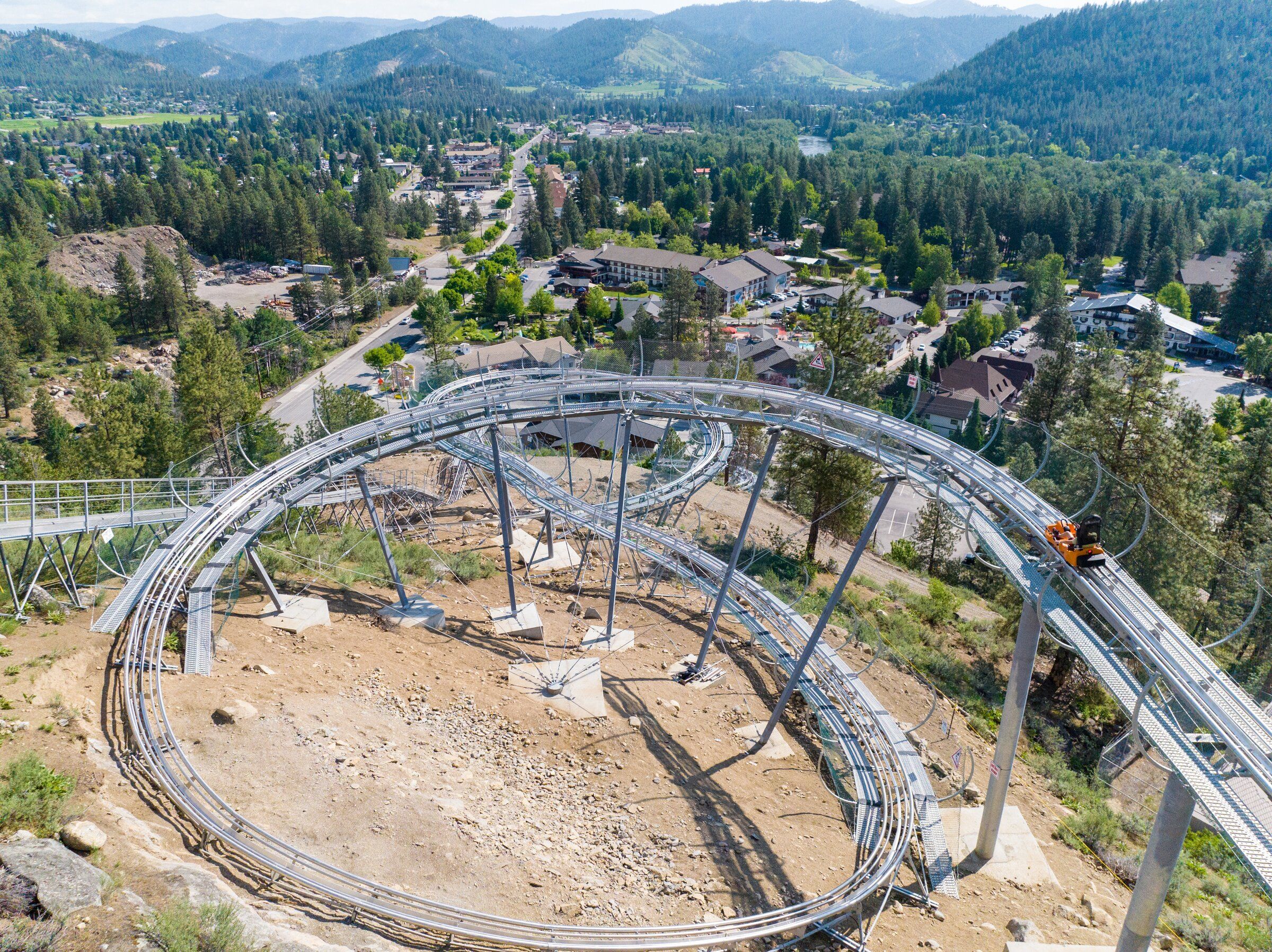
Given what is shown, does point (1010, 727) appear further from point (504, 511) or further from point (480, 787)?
point (504, 511)

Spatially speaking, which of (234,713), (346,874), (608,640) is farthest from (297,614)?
(346,874)

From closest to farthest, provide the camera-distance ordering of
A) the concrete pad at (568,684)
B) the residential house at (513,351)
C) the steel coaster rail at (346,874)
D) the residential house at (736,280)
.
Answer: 1. the steel coaster rail at (346,874)
2. the concrete pad at (568,684)
3. the residential house at (513,351)
4. the residential house at (736,280)

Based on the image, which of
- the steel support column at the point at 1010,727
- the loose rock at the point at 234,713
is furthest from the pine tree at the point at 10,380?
the steel support column at the point at 1010,727

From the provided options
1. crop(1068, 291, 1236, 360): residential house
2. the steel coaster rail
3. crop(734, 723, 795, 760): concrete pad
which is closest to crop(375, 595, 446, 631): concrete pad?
the steel coaster rail

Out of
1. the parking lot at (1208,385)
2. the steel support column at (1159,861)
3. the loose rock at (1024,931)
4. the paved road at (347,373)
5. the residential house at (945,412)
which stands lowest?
the paved road at (347,373)

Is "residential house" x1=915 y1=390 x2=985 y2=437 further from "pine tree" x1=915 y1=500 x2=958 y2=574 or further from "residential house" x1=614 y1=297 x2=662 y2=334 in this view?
"residential house" x1=614 y1=297 x2=662 y2=334

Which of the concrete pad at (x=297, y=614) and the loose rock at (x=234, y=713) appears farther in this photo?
the concrete pad at (x=297, y=614)

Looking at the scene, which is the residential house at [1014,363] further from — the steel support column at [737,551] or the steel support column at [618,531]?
Answer: the steel support column at [618,531]
